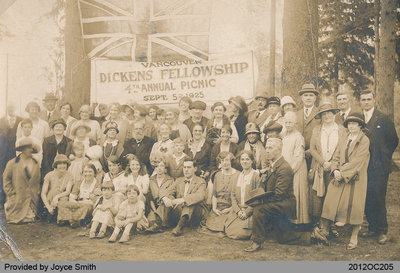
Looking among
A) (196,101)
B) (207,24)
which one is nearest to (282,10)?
(207,24)

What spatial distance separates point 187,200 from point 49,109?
2.72 meters

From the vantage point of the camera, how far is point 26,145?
22.0 ft

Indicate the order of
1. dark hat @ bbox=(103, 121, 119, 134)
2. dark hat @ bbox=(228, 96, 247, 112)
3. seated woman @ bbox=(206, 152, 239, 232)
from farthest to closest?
dark hat @ bbox=(103, 121, 119, 134)
dark hat @ bbox=(228, 96, 247, 112)
seated woman @ bbox=(206, 152, 239, 232)

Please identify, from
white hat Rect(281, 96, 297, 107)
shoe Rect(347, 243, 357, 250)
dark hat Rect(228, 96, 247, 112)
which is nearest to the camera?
shoe Rect(347, 243, 357, 250)

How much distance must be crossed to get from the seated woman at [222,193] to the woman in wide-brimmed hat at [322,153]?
1.14 m

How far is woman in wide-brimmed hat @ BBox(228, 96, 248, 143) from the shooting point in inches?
246

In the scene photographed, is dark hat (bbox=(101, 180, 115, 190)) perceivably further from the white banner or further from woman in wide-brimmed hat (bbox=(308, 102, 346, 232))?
woman in wide-brimmed hat (bbox=(308, 102, 346, 232))

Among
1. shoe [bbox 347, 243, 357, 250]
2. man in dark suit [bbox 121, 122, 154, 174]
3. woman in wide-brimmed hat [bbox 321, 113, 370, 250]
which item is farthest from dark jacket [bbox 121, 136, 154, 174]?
shoe [bbox 347, 243, 357, 250]

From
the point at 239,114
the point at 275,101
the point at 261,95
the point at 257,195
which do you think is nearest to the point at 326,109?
the point at 275,101

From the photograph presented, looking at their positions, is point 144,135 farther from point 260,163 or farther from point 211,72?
point 260,163

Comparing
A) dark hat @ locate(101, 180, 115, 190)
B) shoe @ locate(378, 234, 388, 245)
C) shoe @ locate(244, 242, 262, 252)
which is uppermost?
dark hat @ locate(101, 180, 115, 190)

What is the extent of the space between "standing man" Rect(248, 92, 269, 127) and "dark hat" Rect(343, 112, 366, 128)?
114 centimetres

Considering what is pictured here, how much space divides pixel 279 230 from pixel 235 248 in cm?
68

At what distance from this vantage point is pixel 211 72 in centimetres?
645
